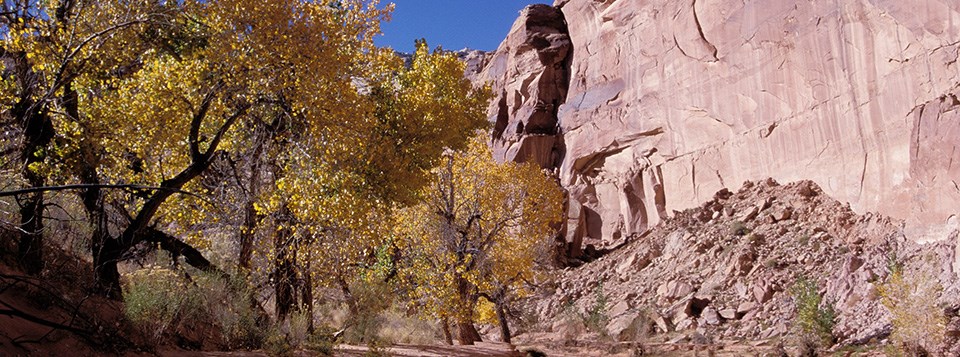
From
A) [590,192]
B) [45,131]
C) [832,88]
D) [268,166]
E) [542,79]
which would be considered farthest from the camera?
[542,79]

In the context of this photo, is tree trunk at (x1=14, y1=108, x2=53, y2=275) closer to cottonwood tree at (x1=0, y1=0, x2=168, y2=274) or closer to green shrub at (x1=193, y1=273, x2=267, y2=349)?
cottonwood tree at (x1=0, y1=0, x2=168, y2=274)

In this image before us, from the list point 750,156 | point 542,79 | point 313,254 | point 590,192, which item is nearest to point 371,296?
point 313,254

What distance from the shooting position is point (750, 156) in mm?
32656

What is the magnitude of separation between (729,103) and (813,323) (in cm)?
1549

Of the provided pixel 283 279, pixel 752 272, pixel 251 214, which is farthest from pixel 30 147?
pixel 752 272

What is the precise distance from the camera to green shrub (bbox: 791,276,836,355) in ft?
62.4

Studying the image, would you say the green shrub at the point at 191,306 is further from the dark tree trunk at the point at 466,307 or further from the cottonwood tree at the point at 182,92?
the dark tree trunk at the point at 466,307

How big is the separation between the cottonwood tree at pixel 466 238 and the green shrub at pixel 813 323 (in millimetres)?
7988

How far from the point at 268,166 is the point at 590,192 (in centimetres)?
3404

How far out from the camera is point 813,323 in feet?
65.2

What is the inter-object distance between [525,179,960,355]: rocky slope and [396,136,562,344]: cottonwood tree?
22.0 feet

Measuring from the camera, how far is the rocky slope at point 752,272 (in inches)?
836

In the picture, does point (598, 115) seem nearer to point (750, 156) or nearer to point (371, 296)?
point (750, 156)

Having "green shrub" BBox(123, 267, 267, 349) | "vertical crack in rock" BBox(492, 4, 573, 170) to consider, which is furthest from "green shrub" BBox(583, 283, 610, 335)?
"green shrub" BBox(123, 267, 267, 349)
